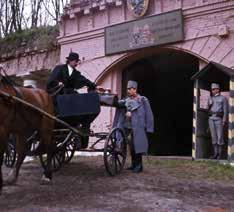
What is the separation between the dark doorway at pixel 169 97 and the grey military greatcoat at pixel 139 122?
19.5ft

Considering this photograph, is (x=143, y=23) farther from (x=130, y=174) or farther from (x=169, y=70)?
(x=130, y=174)

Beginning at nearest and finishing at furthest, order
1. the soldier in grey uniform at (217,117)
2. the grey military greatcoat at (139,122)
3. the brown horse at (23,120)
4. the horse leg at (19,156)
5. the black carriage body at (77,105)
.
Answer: the brown horse at (23,120), the horse leg at (19,156), the black carriage body at (77,105), the grey military greatcoat at (139,122), the soldier in grey uniform at (217,117)

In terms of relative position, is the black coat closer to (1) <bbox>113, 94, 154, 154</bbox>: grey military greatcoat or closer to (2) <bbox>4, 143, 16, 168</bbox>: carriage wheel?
(1) <bbox>113, 94, 154, 154</bbox>: grey military greatcoat

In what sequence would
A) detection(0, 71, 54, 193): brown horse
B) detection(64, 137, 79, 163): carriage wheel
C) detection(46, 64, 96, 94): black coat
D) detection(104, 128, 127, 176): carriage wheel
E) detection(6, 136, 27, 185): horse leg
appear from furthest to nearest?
detection(64, 137, 79, 163): carriage wheel
detection(46, 64, 96, 94): black coat
detection(104, 128, 127, 176): carriage wheel
detection(6, 136, 27, 185): horse leg
detection(0, 71, 54, 193): brown horse

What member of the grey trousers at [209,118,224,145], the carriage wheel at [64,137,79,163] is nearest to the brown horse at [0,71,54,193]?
the carriage wheel at [64,137,79,163]

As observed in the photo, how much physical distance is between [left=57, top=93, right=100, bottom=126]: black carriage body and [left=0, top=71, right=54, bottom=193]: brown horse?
223mm

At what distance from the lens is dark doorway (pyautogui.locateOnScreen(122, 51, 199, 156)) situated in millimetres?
15920

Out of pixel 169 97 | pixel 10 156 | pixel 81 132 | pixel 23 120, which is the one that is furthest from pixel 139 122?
pixel 169 97

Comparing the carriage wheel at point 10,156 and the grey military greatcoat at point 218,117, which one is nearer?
the carriage wheel at point 10,156

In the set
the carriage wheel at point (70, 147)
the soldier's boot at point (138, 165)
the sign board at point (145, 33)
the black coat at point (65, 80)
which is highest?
the sign board at point (145, 33)

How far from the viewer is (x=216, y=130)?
36.6 feet

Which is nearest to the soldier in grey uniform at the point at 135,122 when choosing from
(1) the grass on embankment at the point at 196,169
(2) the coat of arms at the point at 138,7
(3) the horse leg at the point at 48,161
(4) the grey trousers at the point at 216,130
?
(1) the grass on embankment at the point at 196,169

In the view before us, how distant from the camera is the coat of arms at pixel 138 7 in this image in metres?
13.3

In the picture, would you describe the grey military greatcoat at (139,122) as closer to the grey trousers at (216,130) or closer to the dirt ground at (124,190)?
the dirt ground at (124,190)
